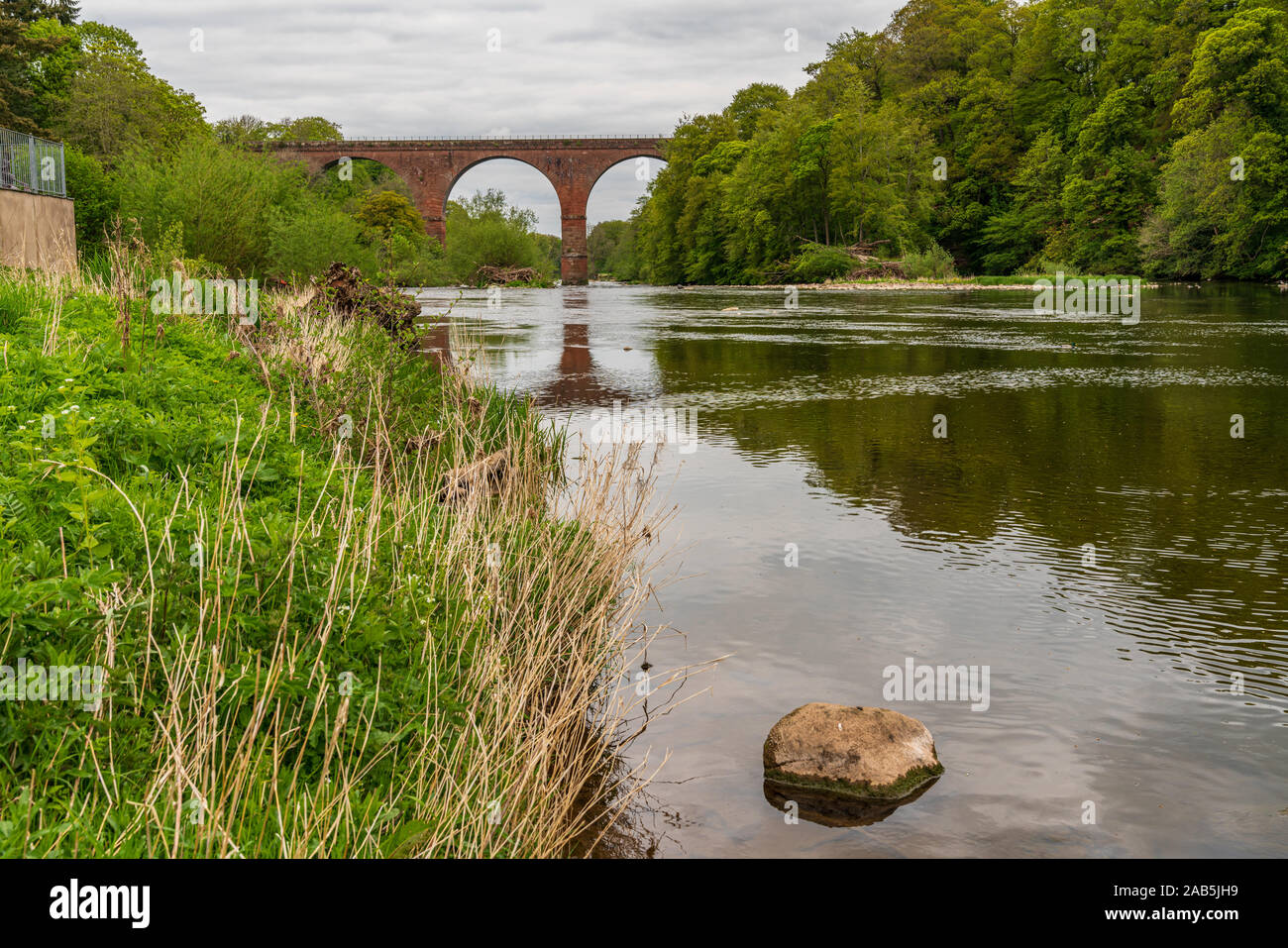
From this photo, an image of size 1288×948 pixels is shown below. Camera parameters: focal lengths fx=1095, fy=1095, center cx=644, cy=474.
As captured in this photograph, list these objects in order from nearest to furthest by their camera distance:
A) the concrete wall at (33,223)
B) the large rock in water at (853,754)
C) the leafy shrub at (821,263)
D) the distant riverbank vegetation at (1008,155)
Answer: the large rock in water at (853,754) < the concrete wall at (33,223) < the distant riverbank vegetation at (1008,155) < the leafy shrub at (821,263)

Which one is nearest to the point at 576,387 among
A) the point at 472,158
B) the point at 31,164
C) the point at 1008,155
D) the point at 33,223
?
the point at 33,223

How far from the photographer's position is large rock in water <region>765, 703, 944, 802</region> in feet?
16.1

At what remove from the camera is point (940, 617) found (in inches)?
271

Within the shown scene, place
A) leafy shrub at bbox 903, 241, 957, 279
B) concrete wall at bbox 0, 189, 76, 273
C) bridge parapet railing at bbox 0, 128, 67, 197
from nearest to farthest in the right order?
concrete wall at bbox 0, 189, 76, 273
bridge parapet railing at bbox 0, 128, 67, 197
leafy shrub at bbox 903, 241, 957, 279

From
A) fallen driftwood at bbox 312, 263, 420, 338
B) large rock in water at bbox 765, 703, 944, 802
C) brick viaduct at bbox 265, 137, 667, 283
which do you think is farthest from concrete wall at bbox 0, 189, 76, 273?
brick viaduct at bbox 265, 137, 667, 283

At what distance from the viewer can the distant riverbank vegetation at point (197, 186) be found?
2152cm

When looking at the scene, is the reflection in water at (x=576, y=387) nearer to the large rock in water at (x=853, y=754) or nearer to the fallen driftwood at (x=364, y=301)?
the fallen driftwood at (x=364, y=301)

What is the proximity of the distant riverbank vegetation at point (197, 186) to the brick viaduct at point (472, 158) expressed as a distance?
2.36m

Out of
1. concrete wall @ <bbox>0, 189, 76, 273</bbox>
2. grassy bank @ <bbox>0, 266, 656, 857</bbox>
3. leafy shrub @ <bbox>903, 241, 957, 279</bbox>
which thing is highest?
leafy shrub @ <bbox>903, 241, 957, 279</bbox>

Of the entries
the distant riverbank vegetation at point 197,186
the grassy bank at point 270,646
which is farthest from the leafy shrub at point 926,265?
the grassy bank at point 270,646

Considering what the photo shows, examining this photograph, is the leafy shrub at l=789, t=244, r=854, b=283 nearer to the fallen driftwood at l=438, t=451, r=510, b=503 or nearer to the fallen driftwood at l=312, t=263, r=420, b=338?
the fallen driftwood at l=312, t=263, r=420, b=338

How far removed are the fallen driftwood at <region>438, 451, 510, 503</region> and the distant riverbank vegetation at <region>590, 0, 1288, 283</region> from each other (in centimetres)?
5321

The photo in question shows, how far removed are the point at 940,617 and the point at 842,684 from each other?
121cm
